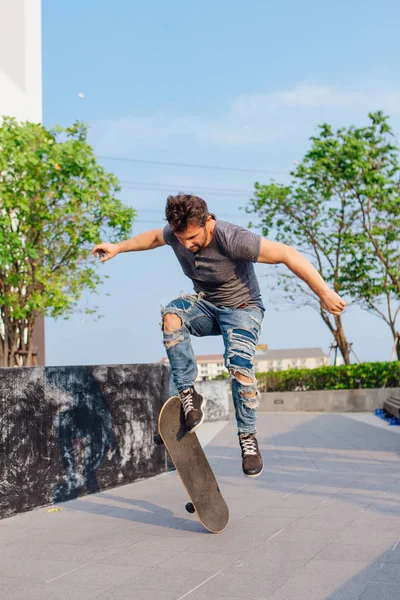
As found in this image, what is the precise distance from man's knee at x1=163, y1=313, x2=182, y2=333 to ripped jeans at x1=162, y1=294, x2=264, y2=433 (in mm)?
19

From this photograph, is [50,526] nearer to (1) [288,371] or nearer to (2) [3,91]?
(2) [3,91]

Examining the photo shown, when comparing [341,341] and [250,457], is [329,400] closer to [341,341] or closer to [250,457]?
[341,341]

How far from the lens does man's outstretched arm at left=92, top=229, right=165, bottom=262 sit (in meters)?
5.09

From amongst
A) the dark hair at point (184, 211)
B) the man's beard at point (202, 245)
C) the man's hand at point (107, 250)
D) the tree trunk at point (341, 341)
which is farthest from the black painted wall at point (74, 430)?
the tree trunk at point (341, 341)

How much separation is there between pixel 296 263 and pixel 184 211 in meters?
0.76

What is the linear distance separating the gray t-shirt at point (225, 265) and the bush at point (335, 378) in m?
19.9

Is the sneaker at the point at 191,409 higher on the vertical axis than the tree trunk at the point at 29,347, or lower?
lower

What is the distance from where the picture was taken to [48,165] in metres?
17.5

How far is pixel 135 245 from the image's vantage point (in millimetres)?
5195

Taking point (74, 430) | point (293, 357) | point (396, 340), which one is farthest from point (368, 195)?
point (293, 357)

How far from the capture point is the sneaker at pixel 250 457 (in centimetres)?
485

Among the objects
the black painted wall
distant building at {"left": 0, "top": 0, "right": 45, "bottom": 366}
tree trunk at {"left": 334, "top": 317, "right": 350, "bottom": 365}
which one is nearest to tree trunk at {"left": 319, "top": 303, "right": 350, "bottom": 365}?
tree trunk at {"left": 334, "top": 317, "right": 350, "bottom": 365}

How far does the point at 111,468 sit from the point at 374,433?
8.33 meters

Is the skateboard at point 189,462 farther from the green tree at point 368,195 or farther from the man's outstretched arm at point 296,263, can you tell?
the green tree at point 368,195
